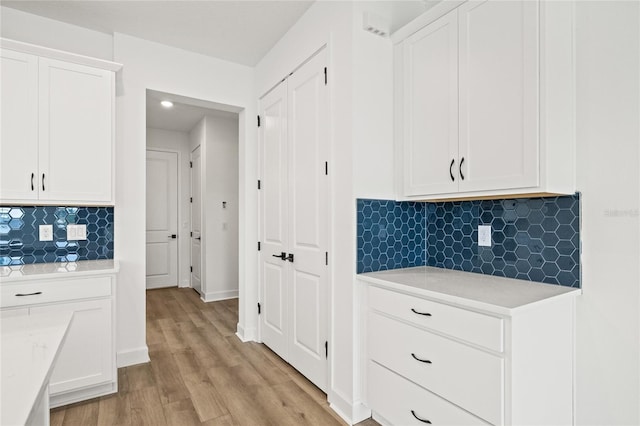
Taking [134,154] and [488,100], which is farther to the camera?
[134,154]

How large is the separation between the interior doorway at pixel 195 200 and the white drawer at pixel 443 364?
12.2ft

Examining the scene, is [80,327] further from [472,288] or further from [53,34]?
[472,288]

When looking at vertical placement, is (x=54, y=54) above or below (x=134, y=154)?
above

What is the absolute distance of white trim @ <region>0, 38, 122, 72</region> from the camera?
7.33 feet

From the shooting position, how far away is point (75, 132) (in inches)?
97.0

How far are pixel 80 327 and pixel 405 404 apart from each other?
209 cm

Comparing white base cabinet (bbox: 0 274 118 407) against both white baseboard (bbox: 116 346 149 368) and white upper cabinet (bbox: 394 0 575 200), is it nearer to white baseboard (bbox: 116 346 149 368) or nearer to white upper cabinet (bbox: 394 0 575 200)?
white baseboard (bbox: 116 346 149 368)

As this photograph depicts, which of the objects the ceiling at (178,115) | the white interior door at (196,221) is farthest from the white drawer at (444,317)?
the white interior door at (196,221)

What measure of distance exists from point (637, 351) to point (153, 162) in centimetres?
616

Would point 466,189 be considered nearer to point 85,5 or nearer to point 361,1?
point 361,1

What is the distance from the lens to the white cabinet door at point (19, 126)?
88.3 inches

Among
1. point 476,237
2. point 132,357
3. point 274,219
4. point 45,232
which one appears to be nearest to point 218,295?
point 132,357

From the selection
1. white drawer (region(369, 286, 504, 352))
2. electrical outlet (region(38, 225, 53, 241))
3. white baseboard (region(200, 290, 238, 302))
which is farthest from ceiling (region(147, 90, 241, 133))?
white drawer (region(369, 286, 504, 352))

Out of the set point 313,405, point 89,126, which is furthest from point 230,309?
point 89,126
